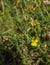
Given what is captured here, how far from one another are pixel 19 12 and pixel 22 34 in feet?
1.56

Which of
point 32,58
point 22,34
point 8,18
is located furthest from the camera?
point 8,18

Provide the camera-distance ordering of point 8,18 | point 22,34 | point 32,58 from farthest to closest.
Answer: point 8,18 → point 22,34 → point 32,58

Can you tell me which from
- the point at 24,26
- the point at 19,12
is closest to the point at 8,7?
the point at 19,12

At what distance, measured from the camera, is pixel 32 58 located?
3049 millimetres

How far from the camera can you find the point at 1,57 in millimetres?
3076

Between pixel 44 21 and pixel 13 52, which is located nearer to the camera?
pixel 13 52

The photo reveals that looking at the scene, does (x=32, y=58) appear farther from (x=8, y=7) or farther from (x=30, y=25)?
(x=8, y=7)

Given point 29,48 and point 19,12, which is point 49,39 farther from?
point 19,12

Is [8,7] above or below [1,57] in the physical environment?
above

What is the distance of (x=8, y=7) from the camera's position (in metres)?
3.73

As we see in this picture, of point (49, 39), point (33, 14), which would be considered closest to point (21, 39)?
point (49, 39)

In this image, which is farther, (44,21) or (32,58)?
(44,21)

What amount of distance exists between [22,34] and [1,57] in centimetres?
39

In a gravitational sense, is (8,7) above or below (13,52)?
above
